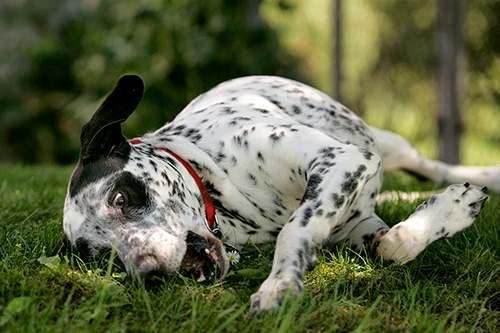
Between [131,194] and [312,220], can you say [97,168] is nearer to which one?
[131,194]

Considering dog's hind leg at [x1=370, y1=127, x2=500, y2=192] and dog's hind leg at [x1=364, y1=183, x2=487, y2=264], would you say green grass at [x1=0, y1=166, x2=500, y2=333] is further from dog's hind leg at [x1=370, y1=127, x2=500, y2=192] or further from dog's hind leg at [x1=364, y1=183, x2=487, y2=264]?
dog's hind leg at [x1=370, y1=127, x2=500, y2=192]

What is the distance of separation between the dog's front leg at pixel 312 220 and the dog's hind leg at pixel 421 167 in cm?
155

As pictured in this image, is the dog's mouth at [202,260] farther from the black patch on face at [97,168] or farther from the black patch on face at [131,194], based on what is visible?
the black patch on face at [97,168]

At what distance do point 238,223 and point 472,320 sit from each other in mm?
1094

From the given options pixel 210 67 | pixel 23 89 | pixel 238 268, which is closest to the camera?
pixel 238 268

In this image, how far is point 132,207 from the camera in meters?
2.44

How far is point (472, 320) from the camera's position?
6.95ft

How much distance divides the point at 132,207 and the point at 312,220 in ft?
2.17

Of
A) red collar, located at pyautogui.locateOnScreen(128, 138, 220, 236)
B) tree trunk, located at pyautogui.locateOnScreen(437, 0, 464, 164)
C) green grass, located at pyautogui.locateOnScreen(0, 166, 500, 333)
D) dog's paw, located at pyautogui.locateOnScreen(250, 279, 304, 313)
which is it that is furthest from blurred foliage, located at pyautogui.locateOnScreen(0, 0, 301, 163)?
dog's paw, located at pyautogui.locateOnScreen(250, 279, 304, 313)

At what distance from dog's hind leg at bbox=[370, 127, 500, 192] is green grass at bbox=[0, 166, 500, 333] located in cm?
132

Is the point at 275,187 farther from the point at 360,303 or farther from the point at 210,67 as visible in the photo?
the point at 210,67

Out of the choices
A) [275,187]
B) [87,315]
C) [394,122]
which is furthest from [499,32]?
[87,315]

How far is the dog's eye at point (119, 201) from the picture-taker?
96.3 inches

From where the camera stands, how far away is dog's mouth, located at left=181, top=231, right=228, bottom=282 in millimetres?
2346
